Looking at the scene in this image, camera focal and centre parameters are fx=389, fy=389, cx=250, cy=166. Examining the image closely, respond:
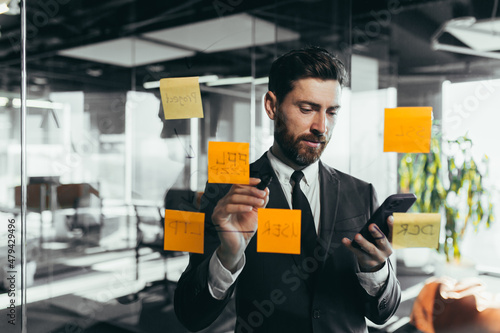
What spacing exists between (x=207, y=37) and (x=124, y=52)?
3.76 ft

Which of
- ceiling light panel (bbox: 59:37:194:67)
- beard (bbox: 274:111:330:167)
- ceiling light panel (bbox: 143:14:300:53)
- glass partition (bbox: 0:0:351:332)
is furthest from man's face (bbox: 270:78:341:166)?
ceiling light panel (bbox: 59:37:194:67)

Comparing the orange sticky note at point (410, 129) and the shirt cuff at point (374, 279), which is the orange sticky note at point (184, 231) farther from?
the orange sticky note at point (410, 129)

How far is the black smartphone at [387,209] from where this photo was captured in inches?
39.5

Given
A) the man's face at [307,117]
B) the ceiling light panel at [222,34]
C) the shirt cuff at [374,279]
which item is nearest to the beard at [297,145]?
the man's face at [307,117]

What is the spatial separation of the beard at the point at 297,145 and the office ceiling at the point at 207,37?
34 cm

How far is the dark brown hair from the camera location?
1142mm

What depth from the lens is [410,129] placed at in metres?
1.12

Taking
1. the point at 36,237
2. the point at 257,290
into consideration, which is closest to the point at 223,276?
the point at 257,290

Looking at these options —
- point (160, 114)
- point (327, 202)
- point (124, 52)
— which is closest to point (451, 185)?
point (327, 202)

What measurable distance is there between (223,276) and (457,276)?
43.3 inches

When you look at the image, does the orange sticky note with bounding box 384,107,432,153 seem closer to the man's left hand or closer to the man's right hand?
the man's left hand

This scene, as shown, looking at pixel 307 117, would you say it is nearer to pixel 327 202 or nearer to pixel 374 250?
pixel 327 202

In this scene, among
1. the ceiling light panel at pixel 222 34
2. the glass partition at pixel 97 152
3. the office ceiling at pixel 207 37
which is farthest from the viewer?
the glass partition at pixel 97 152

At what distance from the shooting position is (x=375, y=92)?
1.31 metres
